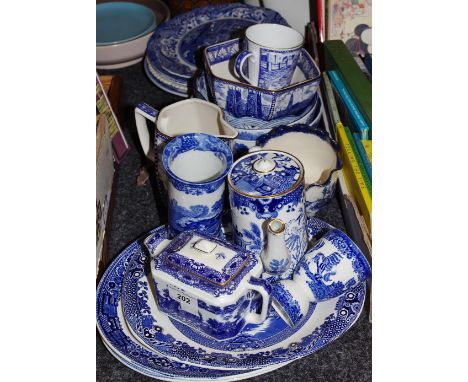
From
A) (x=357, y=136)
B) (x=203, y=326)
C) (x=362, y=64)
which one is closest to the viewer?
(x=203, y=326)

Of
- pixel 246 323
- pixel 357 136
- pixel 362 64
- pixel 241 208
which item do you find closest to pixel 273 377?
pixel 246 323

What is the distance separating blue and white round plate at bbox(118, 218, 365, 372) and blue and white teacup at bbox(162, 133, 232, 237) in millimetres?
41

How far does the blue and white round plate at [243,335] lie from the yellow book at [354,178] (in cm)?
9

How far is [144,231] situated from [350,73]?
1.20ft

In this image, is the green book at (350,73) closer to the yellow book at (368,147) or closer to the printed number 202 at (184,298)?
the yellow book at (368,147)

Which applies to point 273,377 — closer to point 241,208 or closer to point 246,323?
point 246,323

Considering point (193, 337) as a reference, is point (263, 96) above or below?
above

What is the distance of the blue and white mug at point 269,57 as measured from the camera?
869 mm

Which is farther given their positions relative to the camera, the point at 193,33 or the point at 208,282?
the point at 193,33

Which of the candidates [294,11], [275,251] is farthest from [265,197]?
[294,11]

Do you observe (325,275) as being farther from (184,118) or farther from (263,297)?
(184,118)

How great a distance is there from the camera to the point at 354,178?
0.82 metres

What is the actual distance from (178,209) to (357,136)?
0.27 meters

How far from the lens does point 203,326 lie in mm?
707
